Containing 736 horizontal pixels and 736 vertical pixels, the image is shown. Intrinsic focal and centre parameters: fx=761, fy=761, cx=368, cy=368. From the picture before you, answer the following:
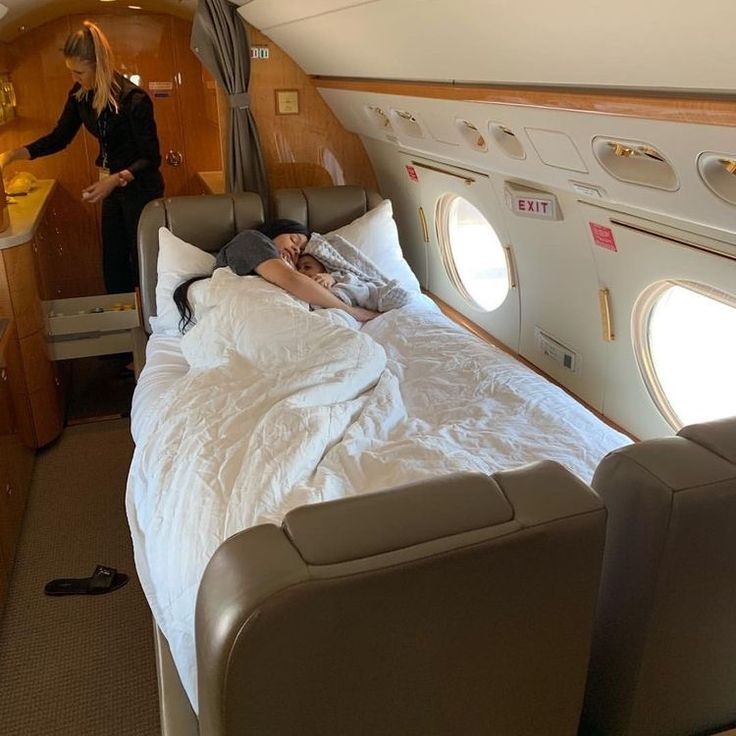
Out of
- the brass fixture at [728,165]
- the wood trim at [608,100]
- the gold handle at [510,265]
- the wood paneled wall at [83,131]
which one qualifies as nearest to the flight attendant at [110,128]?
the wood paneled wall at [83,131]

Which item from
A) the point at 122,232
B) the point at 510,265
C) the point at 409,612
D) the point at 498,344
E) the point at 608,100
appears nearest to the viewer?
the point at 409,612

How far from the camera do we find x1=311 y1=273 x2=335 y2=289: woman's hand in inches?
122

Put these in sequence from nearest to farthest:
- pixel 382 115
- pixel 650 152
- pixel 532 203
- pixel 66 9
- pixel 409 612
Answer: pixel 409 612 < pixel 650 152 < pixel 532 203 < pixel 382 115 < pixel 66 9

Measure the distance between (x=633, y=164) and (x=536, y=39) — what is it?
509 mm

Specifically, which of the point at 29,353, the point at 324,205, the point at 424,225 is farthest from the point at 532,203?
the point at 29,353

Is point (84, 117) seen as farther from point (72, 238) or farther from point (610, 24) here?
point (610, 24)

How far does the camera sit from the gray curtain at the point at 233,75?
137 inches

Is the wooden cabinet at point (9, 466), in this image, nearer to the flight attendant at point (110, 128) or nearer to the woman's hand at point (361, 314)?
the flight attendant at point (110, 128)

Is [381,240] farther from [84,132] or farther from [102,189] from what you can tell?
[84,132]

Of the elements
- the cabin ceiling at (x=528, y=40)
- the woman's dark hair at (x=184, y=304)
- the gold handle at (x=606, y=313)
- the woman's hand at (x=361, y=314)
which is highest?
the cabin ceiling at (x=528, y=40)

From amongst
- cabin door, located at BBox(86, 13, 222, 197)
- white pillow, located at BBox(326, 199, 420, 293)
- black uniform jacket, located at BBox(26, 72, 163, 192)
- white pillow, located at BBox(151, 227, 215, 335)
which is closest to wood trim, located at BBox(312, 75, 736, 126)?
white pillow, located at BBox(326, 199, 420, 293)

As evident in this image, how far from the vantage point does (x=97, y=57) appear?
3547 mm

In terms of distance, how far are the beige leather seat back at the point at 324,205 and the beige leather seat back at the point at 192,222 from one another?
0.16 meters

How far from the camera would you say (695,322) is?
282cm
